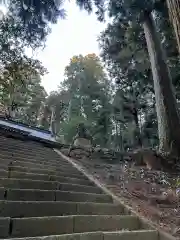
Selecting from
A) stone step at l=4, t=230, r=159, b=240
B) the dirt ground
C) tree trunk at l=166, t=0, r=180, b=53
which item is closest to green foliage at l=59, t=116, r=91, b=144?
the dirt ground

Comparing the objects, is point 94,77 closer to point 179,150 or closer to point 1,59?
point 1,59

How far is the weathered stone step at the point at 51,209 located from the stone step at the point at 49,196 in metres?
0.26

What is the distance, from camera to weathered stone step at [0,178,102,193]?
11.9 ft

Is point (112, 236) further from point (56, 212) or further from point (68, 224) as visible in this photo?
point (56, 212)

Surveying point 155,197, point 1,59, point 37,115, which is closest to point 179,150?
point 155,197

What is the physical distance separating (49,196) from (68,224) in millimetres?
777

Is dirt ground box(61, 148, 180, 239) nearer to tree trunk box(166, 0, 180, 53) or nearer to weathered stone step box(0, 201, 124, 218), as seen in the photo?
weathered stone step box(0, 201, 124, 218)

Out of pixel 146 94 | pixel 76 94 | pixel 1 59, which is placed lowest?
pixel 1 59

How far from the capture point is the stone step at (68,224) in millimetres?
2479

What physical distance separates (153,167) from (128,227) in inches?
157

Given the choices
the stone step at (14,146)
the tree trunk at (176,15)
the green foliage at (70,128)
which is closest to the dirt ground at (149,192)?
the tree trunk at (176,15)

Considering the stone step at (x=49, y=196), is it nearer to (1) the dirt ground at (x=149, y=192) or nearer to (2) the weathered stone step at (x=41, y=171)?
(1) the dirt ground at (x=149, y=192)

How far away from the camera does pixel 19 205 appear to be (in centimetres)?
288

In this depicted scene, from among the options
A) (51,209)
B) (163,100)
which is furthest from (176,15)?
(163,100)
